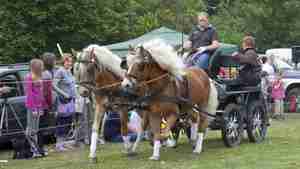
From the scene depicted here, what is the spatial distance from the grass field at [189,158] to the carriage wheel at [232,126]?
177 mm

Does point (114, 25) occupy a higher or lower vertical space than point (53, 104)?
higher

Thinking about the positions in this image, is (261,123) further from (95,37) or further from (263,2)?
(263,2)

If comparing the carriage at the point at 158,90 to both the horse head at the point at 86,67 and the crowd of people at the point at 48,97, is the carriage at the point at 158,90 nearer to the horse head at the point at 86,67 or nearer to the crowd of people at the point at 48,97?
the horse head at the point at 86,67

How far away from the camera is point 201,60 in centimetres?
1310

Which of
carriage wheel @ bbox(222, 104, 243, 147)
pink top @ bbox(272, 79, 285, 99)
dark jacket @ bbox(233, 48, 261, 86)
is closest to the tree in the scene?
pink top @ bbox(272, 79, 285, 99)

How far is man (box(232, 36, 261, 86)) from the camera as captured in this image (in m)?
13.4

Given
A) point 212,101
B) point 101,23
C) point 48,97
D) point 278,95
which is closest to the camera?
point 212,101

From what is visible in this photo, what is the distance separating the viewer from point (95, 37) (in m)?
31.1

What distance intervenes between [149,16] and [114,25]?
6.60m

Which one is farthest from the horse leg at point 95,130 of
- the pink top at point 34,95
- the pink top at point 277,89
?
the pink top at point 277,89

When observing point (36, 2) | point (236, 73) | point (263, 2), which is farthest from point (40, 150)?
point (263, 2)

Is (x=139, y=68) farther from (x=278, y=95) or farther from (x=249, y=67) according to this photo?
(x=278, y=95)

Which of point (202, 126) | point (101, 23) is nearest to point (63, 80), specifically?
point (202, 126)

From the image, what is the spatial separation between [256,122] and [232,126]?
1.12m
